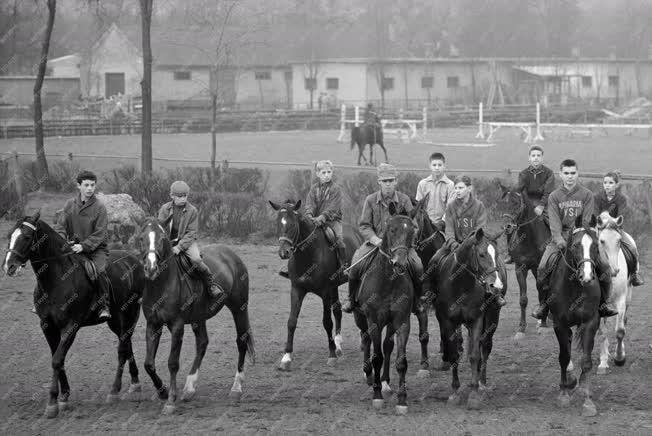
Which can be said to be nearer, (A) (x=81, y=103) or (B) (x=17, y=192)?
(B) (x=17, y=192)

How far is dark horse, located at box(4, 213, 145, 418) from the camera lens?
992cm

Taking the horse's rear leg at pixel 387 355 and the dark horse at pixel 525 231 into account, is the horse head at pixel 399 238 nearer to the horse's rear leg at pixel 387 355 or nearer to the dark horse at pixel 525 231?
the horse's rear leg at pixel 387 355

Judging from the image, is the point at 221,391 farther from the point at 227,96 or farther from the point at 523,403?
the point at 227,96

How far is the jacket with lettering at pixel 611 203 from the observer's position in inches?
500

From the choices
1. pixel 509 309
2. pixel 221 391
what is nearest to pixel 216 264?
pixel 221 391

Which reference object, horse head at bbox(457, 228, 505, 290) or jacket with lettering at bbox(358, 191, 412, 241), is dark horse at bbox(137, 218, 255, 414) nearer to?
jacket with lettering at bbox(358, 191, 412, 241)

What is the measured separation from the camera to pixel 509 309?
1584 centimetres

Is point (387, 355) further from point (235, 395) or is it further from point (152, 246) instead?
point (152, 246)

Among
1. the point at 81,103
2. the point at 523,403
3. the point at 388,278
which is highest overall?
the point at 81,103

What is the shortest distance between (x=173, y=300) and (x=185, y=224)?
2.99 ft

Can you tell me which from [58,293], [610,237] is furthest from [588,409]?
[58,293]

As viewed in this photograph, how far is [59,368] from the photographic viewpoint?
1016 cm

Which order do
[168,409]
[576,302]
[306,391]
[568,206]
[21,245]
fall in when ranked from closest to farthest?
[21,245] → [168,409] → [576,302] → [306,391] → [568,206]

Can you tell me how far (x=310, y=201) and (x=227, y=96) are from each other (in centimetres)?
6059
